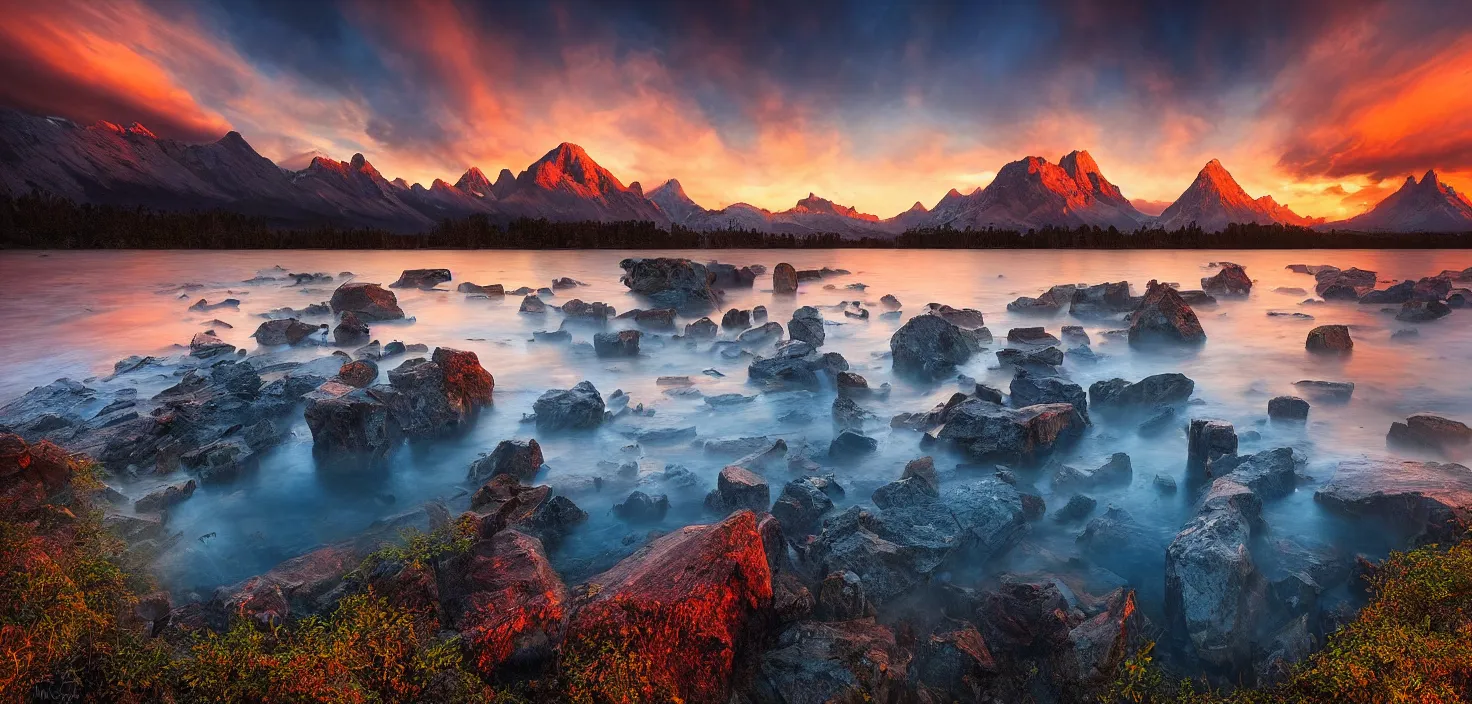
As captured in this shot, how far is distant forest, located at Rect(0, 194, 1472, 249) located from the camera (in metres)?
75.6

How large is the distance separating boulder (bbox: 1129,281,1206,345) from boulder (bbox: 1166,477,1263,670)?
15468 mm

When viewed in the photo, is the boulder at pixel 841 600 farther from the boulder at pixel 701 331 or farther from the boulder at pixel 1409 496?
the boulder at pixel 701 331

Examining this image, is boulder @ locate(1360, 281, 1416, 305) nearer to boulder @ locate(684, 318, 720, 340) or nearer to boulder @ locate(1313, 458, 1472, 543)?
boulder @ locate(1313, 458, 1472, 543)

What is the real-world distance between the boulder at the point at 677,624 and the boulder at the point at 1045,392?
31.2 feet

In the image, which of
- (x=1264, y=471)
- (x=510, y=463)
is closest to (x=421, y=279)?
(x=510, y=463)

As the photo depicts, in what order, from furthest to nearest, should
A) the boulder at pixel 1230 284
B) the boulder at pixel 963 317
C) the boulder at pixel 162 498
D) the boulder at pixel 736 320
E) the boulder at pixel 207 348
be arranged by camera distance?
the boulder at pixel 1230 284
the boulder at pixel 736 320
the boulder at pixel 963 317
the boulder at pixel 207 348
the boulder at pixel 162 498

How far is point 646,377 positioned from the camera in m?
18.0

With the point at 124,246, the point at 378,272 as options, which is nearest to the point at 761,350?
the point at 378,272

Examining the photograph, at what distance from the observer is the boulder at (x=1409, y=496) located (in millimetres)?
7715

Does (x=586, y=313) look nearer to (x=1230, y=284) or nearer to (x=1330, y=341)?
(x=1330, y=341)

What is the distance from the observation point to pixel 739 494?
31.6 ft

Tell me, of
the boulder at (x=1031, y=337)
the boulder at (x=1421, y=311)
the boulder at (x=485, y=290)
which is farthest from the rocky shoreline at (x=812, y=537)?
the boulder at (x=485, y=290)

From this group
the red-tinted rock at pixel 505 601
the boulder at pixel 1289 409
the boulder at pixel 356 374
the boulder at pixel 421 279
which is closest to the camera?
the red-tinted rock at pixel 505 601

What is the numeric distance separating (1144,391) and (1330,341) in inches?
446
